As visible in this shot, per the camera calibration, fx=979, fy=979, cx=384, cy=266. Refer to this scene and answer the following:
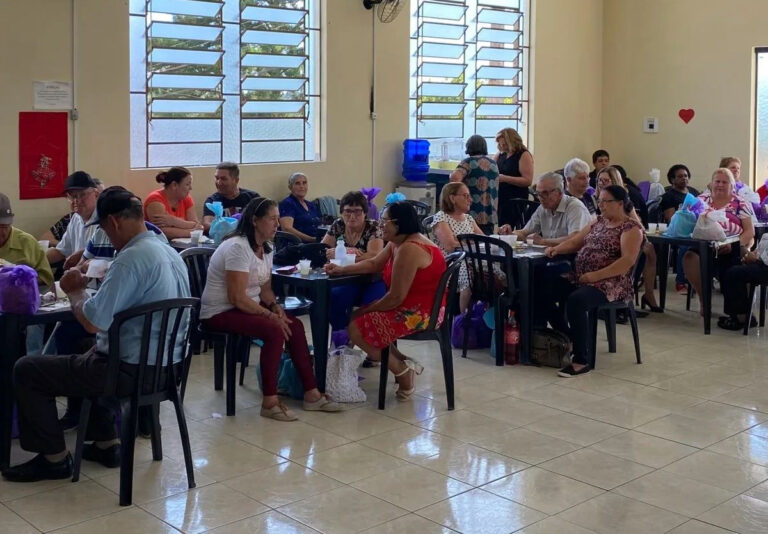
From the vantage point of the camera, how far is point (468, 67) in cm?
1005

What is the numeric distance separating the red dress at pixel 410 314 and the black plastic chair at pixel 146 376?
131cm

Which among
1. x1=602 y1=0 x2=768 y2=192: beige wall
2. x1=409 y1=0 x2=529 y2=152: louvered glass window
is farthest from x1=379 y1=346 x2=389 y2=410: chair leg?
x1=602 y1=0 x2=768 y2=192: beige wall

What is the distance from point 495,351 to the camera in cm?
633

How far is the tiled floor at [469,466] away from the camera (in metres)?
3.84

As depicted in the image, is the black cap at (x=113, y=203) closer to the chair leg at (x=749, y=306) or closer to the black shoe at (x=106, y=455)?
the black shoe at (x=106, y=455)

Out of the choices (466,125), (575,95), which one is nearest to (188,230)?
(466,125)

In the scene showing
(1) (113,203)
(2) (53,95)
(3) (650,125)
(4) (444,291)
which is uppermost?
(3) (650,125)

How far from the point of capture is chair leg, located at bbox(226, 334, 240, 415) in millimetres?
5133

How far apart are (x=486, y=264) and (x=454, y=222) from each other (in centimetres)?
38

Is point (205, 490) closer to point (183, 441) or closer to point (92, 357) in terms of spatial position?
point (183, 441)

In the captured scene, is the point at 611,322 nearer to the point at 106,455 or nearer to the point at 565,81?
the point at 106,455

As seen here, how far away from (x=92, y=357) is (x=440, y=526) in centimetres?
157

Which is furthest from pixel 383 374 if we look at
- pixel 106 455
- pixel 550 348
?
pixel 106 455

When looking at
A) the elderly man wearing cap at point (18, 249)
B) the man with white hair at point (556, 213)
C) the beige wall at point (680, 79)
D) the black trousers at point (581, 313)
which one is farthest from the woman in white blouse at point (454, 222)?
the beige wall at point (680, 79)
